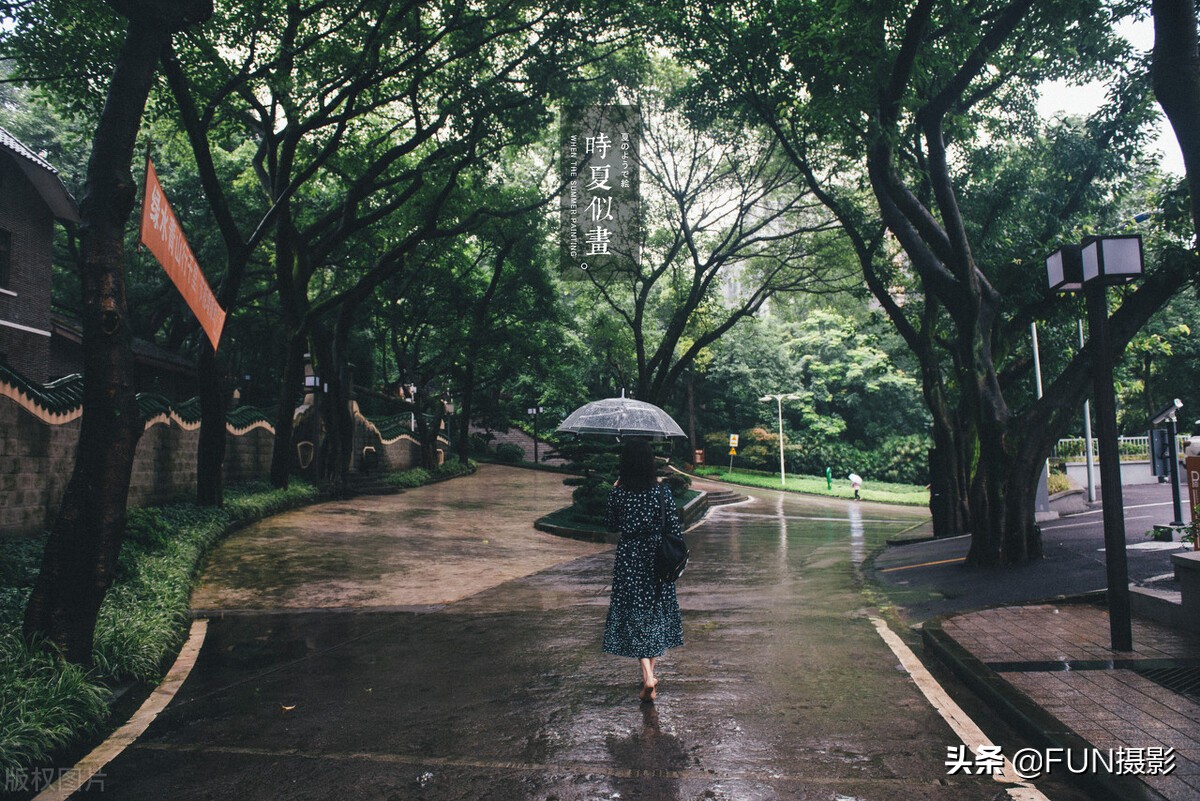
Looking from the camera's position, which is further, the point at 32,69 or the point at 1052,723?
the point at 32,69

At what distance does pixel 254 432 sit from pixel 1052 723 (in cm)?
2044

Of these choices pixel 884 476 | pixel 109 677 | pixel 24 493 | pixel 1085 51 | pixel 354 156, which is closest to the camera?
pixel 109 677

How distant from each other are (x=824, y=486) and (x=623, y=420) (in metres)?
34.9

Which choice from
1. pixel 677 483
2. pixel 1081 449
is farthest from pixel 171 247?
pixel 1081 449

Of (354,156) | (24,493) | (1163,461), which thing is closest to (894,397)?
(1163,461)

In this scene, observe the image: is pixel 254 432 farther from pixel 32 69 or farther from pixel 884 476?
pixel 884 476

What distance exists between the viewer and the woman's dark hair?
5344 mm

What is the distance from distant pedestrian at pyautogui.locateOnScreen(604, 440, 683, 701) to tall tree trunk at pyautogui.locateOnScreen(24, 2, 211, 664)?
12.1ft

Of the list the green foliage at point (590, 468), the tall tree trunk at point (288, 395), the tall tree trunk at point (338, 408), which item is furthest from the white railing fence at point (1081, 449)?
the tall tree trunk at point (288, 395)

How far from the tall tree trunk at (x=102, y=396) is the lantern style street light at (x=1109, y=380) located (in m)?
7.41

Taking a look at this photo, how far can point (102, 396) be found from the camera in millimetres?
5566

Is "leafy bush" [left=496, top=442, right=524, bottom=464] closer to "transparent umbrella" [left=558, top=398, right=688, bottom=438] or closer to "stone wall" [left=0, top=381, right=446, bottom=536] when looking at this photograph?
"stone wall" [left=0, top=381, right=446, bottom=536]

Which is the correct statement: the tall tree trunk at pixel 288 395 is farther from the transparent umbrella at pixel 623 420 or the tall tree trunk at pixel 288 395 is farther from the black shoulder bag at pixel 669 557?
the black shoulder bag at pixel 669 557

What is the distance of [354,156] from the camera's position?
58.8ft
